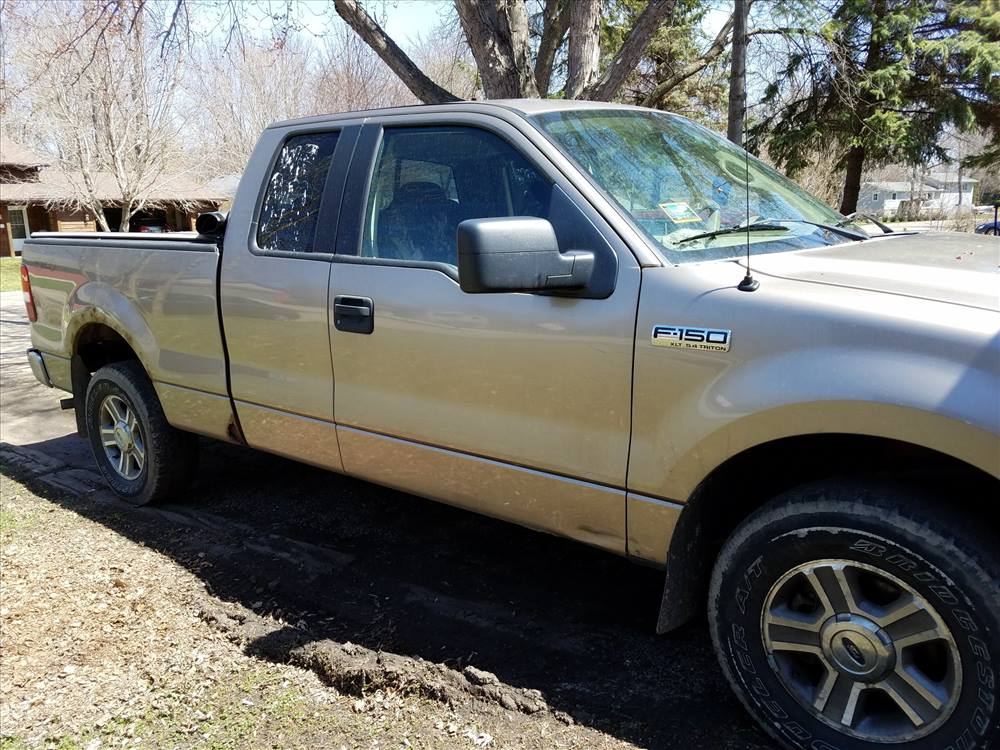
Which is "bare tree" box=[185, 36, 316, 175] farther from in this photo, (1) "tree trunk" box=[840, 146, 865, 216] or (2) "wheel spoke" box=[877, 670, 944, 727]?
(2) "wheel spoke" box=[877, 670, 944, 727]

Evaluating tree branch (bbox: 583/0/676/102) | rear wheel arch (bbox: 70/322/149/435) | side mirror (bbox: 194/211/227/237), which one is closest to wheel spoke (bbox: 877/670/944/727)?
side mirror (bbox: 194/211/227/237)

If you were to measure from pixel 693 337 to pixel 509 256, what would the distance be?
0.60 metres

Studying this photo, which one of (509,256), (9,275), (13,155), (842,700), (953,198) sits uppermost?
(13,155)

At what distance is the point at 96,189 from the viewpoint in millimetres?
21891

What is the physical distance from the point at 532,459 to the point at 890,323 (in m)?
1.25

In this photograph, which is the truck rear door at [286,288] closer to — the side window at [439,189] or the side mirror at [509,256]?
the side window at [439,189]

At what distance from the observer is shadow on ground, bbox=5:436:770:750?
9.29 ft

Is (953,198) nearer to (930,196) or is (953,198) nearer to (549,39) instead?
(930,196)

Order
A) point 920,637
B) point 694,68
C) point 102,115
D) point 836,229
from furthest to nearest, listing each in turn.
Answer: point 102,115 → point 694,68 → point 836,229 → point 920,637

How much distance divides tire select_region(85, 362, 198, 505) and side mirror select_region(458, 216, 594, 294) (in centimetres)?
277

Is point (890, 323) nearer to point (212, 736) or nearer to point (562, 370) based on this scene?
point (562, 370)

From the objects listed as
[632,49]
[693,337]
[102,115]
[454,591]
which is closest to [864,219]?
[693,337]

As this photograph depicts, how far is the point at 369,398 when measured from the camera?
11.0 ft

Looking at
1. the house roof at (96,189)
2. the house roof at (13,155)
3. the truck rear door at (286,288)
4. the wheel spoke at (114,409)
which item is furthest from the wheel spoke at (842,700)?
the house roof at (13,155)
